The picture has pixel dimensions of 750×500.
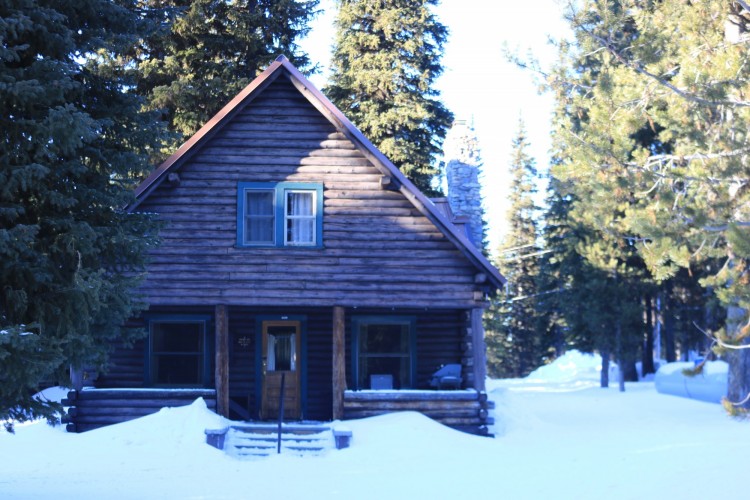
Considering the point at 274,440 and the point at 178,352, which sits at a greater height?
the point at 178,352

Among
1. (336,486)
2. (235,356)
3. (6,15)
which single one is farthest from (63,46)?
(235,356)

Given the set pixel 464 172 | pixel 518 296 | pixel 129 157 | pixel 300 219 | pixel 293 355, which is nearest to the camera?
pixel 129 157

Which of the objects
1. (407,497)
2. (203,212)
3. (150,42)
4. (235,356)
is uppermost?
(150,42)

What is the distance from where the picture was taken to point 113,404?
17.6 m

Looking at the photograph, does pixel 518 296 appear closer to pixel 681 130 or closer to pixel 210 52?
pixel 210 52

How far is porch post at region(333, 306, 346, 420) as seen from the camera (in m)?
17.9

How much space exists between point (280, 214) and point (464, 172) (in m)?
9.31

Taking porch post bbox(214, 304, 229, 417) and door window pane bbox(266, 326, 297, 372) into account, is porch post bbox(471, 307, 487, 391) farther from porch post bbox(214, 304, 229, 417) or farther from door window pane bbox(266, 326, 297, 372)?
porch post bbox(214, 304, 229, 417)

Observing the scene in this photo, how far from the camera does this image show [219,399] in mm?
17734

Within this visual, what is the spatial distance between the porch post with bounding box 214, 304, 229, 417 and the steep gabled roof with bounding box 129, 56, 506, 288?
2.88 meters

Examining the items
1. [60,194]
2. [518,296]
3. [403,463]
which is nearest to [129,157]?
[60,194]

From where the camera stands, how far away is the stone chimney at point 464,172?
25594 mm

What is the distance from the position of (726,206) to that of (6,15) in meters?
10.0

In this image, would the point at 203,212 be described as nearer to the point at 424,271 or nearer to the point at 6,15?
the point at 424,271
